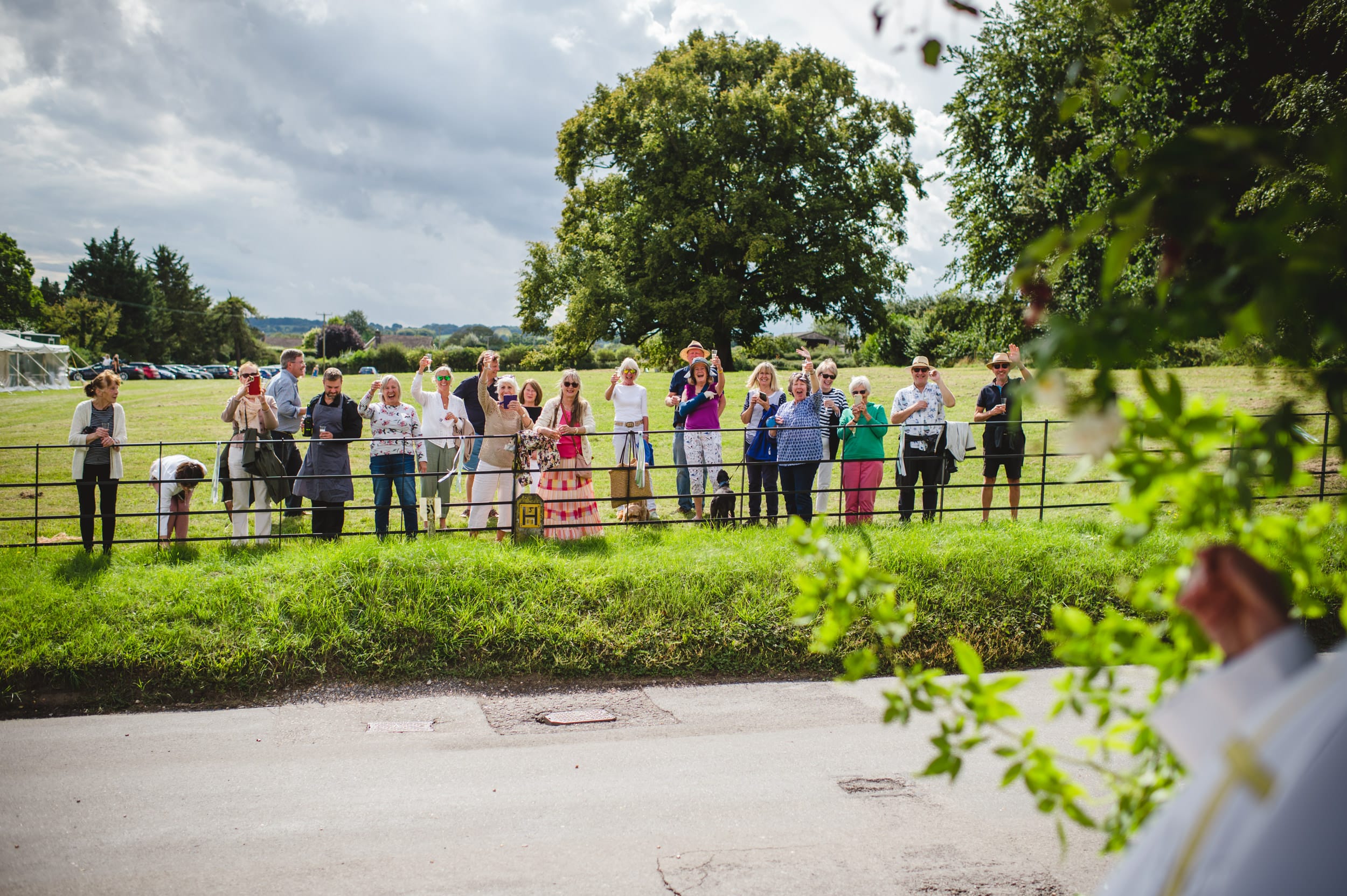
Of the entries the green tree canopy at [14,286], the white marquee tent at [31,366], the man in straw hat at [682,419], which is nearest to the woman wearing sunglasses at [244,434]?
the man in straw hat at [682,419]

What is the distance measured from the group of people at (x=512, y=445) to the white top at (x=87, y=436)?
16mm

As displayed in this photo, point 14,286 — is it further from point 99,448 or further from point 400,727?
point 400,727

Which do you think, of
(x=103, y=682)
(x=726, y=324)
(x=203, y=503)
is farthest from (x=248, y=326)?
(x=103, y=682)

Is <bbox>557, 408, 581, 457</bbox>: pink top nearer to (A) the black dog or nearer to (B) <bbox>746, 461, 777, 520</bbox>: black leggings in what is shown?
(A) the black dog

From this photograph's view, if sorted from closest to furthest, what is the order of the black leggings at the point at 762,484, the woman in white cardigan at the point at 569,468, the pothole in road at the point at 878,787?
the pothole in road at the point at 878,787
the woman in white cardigan at the point at 569,468
the black leggings at the point at 762,484

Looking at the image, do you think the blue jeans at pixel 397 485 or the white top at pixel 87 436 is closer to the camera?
the white top at pixel 87 436

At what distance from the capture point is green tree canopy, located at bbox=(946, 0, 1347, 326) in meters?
17.5

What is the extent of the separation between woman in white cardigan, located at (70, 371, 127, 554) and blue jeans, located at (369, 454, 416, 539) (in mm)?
2574

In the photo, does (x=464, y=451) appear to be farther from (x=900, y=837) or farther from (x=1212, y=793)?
(x=1212, y=793)

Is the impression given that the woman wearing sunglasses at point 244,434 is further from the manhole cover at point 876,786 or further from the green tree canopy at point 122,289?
the green tree canopy at point 122,289

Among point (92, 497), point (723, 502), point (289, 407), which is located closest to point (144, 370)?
point (289, 407)

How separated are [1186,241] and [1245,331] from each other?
197 mm

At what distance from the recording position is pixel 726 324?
32.6 m

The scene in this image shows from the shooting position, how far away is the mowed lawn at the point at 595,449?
1145 cm
